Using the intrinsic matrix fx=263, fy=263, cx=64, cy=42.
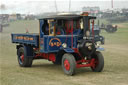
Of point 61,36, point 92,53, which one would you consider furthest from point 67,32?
point 92,53

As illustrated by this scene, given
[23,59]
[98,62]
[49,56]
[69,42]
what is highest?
[69,42]

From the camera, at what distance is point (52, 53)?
1009 cm

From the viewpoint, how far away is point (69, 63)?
8.80 m

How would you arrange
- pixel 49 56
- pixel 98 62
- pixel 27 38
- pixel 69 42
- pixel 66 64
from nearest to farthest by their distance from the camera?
pixel 66 64
pixel 69 42
pixel 98 62
pixel 49 56
pixel 27 38

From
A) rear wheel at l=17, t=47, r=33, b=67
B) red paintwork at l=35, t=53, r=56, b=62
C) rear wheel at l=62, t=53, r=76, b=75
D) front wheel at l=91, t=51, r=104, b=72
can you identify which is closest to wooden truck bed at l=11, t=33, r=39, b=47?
rear wheel at l=17, t=47, r=33, b=67

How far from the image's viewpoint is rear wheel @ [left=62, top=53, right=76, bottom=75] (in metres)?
8.68

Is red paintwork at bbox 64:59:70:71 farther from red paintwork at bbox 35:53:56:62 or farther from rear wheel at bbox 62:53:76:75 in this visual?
red paintwork at bbox 35:53:56:62

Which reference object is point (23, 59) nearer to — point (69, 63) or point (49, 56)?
point (49, 56)

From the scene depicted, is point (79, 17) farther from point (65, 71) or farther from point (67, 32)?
point (65, 71)

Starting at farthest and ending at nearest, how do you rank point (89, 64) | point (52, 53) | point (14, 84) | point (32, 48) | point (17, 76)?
1. point (32, 48)
2. point (52, 53)
3. point (89, 64)
4. point (17, 76)
5. point (14, 84)

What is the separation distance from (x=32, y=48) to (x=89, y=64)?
3.04 meters

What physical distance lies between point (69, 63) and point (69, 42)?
86 cm

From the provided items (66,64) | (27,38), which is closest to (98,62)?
(66,64)

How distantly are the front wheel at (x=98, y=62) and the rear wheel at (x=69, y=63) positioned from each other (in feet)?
3.63
